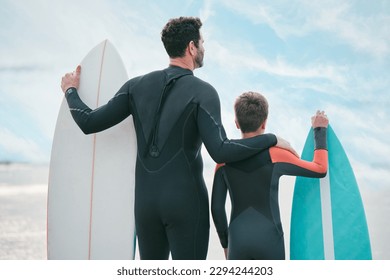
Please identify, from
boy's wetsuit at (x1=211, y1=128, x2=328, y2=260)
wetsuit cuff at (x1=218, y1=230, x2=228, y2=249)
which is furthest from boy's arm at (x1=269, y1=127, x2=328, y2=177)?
wetsuit cuff at (x1=218, y1=230, x2=228, y2=249)

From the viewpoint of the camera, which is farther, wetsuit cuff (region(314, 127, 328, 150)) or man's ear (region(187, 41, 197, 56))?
wetsuit cuff (region(314, 127, 328, 150))

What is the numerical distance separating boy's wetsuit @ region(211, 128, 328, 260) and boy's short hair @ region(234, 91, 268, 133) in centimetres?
17

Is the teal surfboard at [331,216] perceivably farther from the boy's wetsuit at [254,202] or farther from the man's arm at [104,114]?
the man's arm at [104,114]

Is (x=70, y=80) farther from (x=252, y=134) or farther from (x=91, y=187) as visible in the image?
(x=252, y=134)

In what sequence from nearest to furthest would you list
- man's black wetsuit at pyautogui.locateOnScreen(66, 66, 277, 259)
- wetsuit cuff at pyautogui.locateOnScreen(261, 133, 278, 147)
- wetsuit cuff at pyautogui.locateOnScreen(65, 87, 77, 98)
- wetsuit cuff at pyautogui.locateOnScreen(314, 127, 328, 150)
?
man's black wetsuit at pyautogui.locateOnScreen(66, 66, 277, 259) → wetsuit cuff at pyautogui.locateOnScreen(261, 133, 278, 147) → wetsuit cuff at pyautogui.locateOnScreen(314, 127, 328, 150) → wetsuit cuff at pyautogui.locateOnScreen(65, 87, 77, 98)

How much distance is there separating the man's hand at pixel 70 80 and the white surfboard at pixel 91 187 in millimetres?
49

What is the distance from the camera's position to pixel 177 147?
2.58 meters

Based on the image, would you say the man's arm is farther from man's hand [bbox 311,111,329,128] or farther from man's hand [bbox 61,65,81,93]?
man's hand [bbox 311,111,329,128]

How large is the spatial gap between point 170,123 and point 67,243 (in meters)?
1.28

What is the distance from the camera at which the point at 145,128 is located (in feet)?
8.70

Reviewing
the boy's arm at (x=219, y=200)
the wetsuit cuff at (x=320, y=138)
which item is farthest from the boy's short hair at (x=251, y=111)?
the wetsuit cuff at (x=320, y=138)

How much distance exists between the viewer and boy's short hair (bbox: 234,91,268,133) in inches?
106
